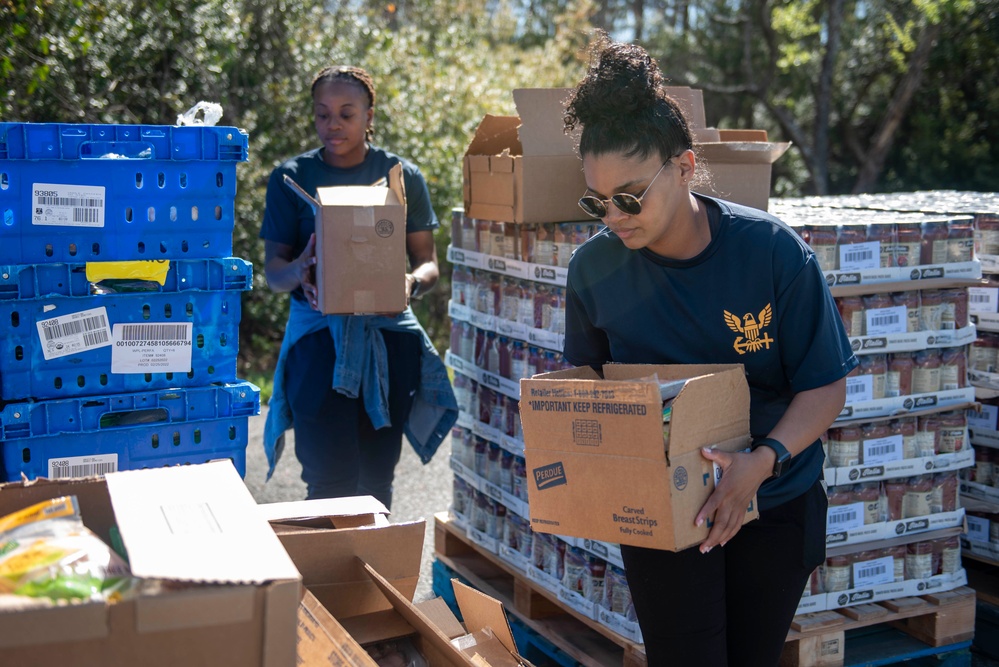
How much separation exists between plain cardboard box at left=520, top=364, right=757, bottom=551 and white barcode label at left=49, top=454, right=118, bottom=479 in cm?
145

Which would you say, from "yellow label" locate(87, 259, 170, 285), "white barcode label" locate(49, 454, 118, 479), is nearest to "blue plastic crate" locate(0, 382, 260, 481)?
"white barcode label" locate(49, 454, 118, 479)

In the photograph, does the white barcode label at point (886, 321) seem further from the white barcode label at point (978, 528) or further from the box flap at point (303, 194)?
the box flap at point (303, 194)

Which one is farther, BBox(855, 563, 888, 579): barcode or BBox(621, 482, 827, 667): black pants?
BBox(855, 563, 888, 579): barcode

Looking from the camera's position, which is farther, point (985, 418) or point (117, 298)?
point (985, 418)

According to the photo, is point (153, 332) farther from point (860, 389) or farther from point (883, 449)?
point (883, 449)

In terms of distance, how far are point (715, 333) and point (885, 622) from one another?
2467 mm

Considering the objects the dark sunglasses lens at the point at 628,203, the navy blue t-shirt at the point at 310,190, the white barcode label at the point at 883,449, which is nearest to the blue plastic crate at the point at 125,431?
the navy blue t-shirt at the point at 310,190

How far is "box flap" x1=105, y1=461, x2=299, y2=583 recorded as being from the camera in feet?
4.96

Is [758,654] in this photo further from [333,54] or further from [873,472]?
[333,54]

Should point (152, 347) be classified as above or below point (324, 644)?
above

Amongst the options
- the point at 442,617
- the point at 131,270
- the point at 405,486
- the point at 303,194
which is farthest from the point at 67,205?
the point at 405,486

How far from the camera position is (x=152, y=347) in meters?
3.09

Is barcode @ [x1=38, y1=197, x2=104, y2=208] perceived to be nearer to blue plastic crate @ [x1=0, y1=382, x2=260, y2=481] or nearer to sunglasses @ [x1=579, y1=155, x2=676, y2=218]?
blue plastic crate @ [x1=0, y1=382, x2=260, y2=481]

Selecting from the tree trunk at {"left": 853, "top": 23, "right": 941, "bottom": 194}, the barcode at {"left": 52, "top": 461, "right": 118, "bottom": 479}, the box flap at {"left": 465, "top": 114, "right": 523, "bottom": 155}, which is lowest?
the barcode at {"left": 52, "top": 461, "right": 118, "bottom": 479}
